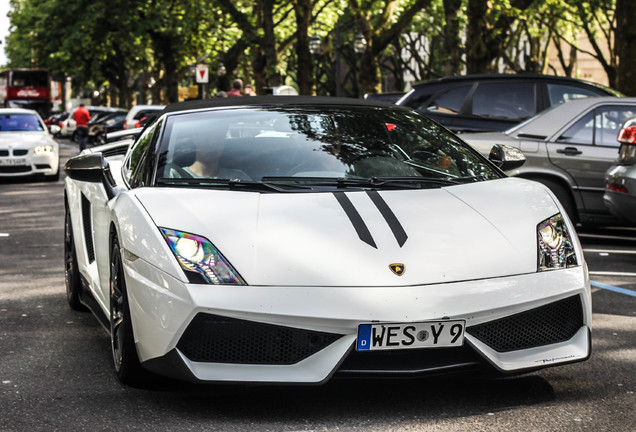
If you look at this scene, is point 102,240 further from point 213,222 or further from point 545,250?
Result: point 545,250

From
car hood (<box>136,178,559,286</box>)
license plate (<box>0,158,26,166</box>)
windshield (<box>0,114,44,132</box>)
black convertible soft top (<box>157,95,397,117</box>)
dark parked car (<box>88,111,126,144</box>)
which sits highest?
black convertible soft top (<box>157,95,397,117</box>)

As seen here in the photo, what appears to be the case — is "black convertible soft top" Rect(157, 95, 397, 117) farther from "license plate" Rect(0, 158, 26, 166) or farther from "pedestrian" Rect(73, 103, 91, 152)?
"pedestrian" Rect(73, 103, 91, 152)

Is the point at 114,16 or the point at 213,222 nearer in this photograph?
the point at 213,222

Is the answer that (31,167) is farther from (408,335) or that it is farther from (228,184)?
(408,335)

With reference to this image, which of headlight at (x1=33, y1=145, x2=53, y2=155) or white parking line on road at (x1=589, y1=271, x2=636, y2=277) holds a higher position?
white parking line on road at (x1=589, y1=271, x2=636, y2=277)

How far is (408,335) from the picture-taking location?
4.21 meters

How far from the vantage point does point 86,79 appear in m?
53.9

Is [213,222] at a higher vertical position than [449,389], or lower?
higher

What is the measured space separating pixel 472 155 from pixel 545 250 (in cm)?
116

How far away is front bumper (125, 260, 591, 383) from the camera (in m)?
4.19

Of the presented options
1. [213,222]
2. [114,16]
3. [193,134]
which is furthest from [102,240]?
[114,16]

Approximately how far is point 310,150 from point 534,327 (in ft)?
4.76

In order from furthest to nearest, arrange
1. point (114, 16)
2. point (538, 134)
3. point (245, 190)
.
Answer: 1. point (114, 16)
2. point (538, 134)
3. point (245, 190)

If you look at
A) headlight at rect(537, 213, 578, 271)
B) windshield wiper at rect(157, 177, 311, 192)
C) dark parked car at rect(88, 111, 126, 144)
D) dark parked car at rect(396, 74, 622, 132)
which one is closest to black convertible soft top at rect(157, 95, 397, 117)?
windshield wiper at rect(157, 177, 311, 192)
